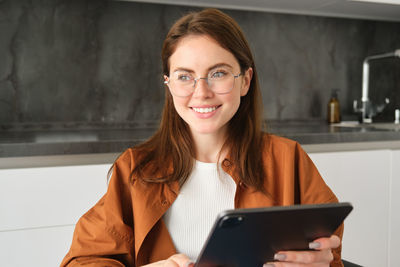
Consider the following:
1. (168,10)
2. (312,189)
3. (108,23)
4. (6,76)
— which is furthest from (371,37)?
(6,76)

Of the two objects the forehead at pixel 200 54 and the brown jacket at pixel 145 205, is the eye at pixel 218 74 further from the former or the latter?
the brown jacket at pixel 145 205

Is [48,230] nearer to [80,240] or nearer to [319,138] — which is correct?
[80,240]

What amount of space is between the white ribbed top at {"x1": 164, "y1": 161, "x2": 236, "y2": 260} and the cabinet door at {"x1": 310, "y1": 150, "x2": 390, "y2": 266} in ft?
2.72

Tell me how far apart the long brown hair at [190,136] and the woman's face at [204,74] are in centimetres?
2

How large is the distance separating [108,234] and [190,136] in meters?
0.35

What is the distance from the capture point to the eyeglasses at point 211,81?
3.13 ft

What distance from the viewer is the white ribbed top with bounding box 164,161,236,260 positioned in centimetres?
96

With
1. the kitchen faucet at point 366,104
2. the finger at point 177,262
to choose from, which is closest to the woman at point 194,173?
the finger at point 177,262

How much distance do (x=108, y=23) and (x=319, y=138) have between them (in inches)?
46.3

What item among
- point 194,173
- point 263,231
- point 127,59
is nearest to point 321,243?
point 263,231

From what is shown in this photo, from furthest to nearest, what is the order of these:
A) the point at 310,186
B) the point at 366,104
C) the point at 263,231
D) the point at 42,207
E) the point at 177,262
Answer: the point at 366,104 → the point at 42,207 → the point at 310,186 → the point at 177,262 → the point at 263,231

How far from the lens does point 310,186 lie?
1.03m

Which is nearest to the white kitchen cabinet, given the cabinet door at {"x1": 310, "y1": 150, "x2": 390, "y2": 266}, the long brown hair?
the long brown hair

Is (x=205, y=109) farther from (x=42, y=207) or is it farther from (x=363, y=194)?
(x=363, y=194)
